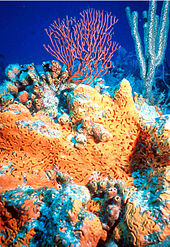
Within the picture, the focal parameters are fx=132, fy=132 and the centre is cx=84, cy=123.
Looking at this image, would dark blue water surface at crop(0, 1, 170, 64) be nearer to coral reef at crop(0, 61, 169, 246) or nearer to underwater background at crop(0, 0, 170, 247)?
underwater background at crop(0, 0, 170, 247)

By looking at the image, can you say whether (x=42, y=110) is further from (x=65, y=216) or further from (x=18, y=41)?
(x=18, y=41)

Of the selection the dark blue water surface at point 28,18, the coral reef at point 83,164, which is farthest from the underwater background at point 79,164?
the dark blue water surface at point 28,18

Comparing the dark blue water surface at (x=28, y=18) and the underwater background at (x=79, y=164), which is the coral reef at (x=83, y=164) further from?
the dark blue water surface at (x=28, y=18)

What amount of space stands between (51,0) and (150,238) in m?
126

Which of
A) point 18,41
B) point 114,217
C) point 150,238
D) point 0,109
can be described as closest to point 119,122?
point 114,217

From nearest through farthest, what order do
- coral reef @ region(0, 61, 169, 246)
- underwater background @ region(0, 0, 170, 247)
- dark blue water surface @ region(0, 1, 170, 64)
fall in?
1. underwater background @ region(0, 0, 170, 247)
2. coral reef @ region(0, 61, 169, 246)
3. dark blue water surface @ region(0, 1, 170, 64)

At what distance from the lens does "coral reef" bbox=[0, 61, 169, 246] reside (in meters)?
1.75

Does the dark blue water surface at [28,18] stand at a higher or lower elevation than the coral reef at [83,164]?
higher

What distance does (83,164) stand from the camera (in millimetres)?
2613

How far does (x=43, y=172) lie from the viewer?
2547 mm

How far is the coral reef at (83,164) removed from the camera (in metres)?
1.75

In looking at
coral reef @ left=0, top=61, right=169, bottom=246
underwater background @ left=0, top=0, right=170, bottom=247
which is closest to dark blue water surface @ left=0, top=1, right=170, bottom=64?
underwater background @ left=0, top=0, right=170, bottom=247

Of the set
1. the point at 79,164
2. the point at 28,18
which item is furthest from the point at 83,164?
the point at 28,18

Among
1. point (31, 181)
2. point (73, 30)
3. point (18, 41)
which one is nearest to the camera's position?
point (31, 181)
